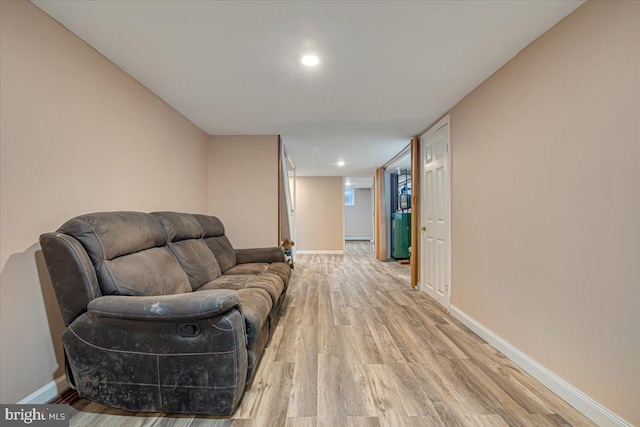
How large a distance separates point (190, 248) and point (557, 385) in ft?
9.21

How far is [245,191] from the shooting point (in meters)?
3.89

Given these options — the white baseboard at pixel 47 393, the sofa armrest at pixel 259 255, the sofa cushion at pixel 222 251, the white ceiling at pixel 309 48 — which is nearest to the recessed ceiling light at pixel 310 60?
the white ceiling at pixel 309 48

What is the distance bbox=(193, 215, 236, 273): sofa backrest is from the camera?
9.51ft

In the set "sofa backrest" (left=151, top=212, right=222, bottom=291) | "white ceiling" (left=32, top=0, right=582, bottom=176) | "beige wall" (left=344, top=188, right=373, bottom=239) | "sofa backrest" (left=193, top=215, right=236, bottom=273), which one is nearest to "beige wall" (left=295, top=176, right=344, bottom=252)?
"beige wall" (left=344, top=188, right=373, bottom=239)

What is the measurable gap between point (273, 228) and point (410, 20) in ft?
9.64

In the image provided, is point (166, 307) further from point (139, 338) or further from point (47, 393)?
point (47, 393)

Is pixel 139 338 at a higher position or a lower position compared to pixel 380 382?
higher

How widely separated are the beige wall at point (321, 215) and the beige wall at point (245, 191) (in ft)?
13.0

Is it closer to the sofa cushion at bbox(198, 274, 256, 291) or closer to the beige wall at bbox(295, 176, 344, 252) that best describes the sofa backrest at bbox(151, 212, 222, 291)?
the sofa cushion at bbox(198, 274, 256, 291)

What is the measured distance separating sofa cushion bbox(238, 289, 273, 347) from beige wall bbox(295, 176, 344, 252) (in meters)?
5.78

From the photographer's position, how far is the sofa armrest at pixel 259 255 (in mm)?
3316

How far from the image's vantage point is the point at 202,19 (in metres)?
1.56

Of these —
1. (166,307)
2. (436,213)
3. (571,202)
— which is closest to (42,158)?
(166,307)

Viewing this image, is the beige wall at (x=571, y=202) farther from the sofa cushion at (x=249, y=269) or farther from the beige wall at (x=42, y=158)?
the beige wall at (x=42, y=158)
